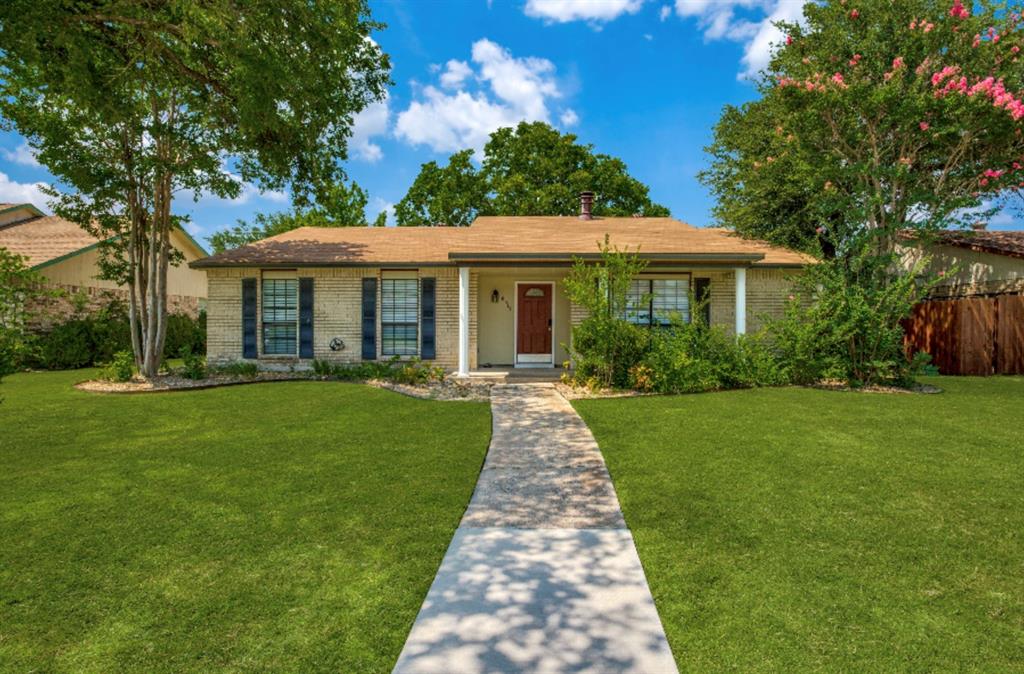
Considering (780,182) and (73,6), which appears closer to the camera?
(73,6)

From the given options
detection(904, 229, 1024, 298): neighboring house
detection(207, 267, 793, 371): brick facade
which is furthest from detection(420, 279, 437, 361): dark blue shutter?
detection(904, 229, 1024, 298): neighboring house

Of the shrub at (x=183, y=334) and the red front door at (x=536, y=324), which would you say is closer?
the red front door at (x=536, y=324)

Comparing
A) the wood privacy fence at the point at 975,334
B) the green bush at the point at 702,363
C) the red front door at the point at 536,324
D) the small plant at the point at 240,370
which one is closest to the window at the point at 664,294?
the red front door at the point at 536,324

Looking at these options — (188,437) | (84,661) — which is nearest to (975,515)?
(84,661)

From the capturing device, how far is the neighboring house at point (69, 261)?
673 inches

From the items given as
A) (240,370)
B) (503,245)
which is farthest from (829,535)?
(240,370)

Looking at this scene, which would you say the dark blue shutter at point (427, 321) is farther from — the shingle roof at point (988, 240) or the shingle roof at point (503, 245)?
the shingle roof at point (988, 240)

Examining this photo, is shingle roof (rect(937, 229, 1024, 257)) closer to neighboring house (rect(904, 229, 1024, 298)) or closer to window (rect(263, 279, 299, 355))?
neighboring house (rect(904, 229, 1024, 298))

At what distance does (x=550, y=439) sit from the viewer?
276 inches

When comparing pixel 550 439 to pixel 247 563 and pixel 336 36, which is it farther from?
pixel 336 36

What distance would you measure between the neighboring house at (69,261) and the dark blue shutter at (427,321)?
7.21m

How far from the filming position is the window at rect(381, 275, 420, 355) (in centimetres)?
1356

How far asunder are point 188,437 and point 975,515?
8700 millimetres

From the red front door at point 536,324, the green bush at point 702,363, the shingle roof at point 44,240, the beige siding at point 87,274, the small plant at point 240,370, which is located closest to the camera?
the green bush at point 702,363
